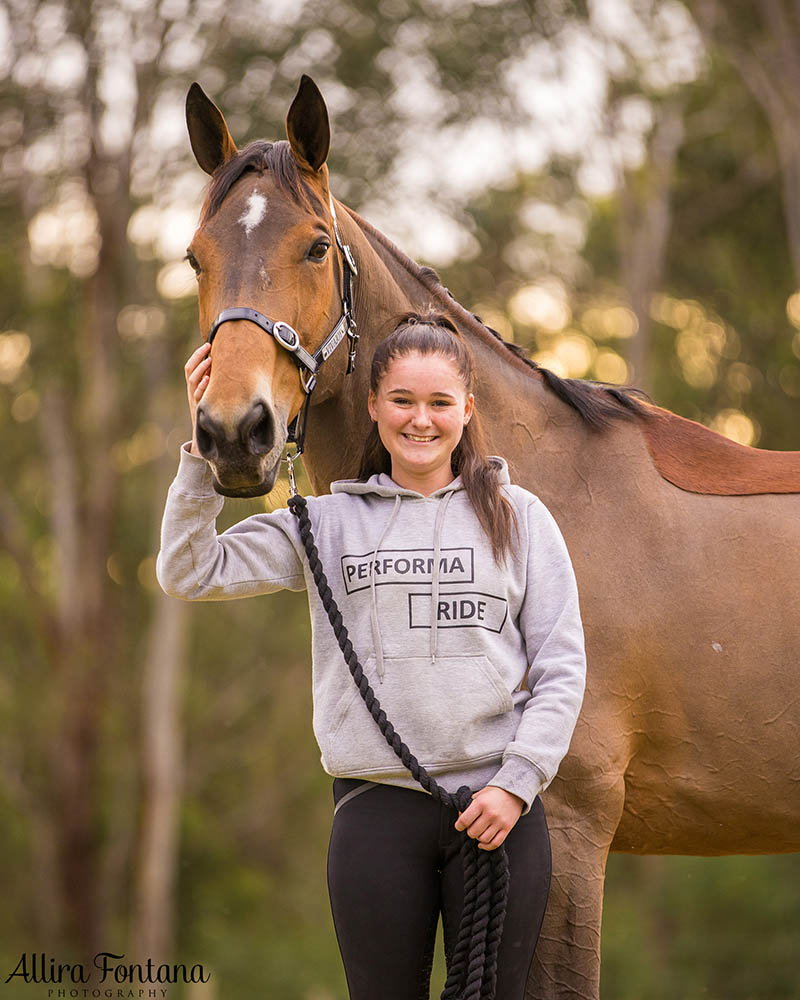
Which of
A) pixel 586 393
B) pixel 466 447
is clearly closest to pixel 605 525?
pixel 586 393

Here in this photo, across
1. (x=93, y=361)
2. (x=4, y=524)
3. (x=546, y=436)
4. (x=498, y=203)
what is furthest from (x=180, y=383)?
(x=546, y=436)

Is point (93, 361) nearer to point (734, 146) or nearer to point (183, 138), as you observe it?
point (183, 138)

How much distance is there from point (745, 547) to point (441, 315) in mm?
1218

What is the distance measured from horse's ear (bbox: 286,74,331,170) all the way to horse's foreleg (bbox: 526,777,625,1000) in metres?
1.84

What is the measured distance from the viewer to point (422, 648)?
8.49ft

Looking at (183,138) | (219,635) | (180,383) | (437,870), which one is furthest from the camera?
(219,635)

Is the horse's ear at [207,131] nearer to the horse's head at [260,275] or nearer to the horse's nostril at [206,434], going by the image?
the horse's head at [260,275]

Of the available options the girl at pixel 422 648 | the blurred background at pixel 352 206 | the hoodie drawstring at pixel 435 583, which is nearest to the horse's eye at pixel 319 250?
the girl at pixel 422 648

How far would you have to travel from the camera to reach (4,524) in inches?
612

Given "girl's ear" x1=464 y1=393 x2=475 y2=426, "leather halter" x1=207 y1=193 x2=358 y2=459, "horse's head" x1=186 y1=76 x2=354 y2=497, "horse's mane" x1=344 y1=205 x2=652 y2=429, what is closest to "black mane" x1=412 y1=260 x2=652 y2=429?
"horse's mane" x1=344 y1=205 x2=652 y2=429

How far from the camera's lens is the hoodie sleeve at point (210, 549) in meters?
2.63

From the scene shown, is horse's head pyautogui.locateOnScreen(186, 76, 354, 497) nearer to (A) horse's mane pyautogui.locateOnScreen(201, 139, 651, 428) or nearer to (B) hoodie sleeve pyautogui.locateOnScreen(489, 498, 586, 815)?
(A) horse's mane pyautogui.locateOnScreen(201, 139, 651, 428)

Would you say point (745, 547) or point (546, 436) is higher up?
point (546, 436)

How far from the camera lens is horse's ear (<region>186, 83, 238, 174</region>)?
313cm
